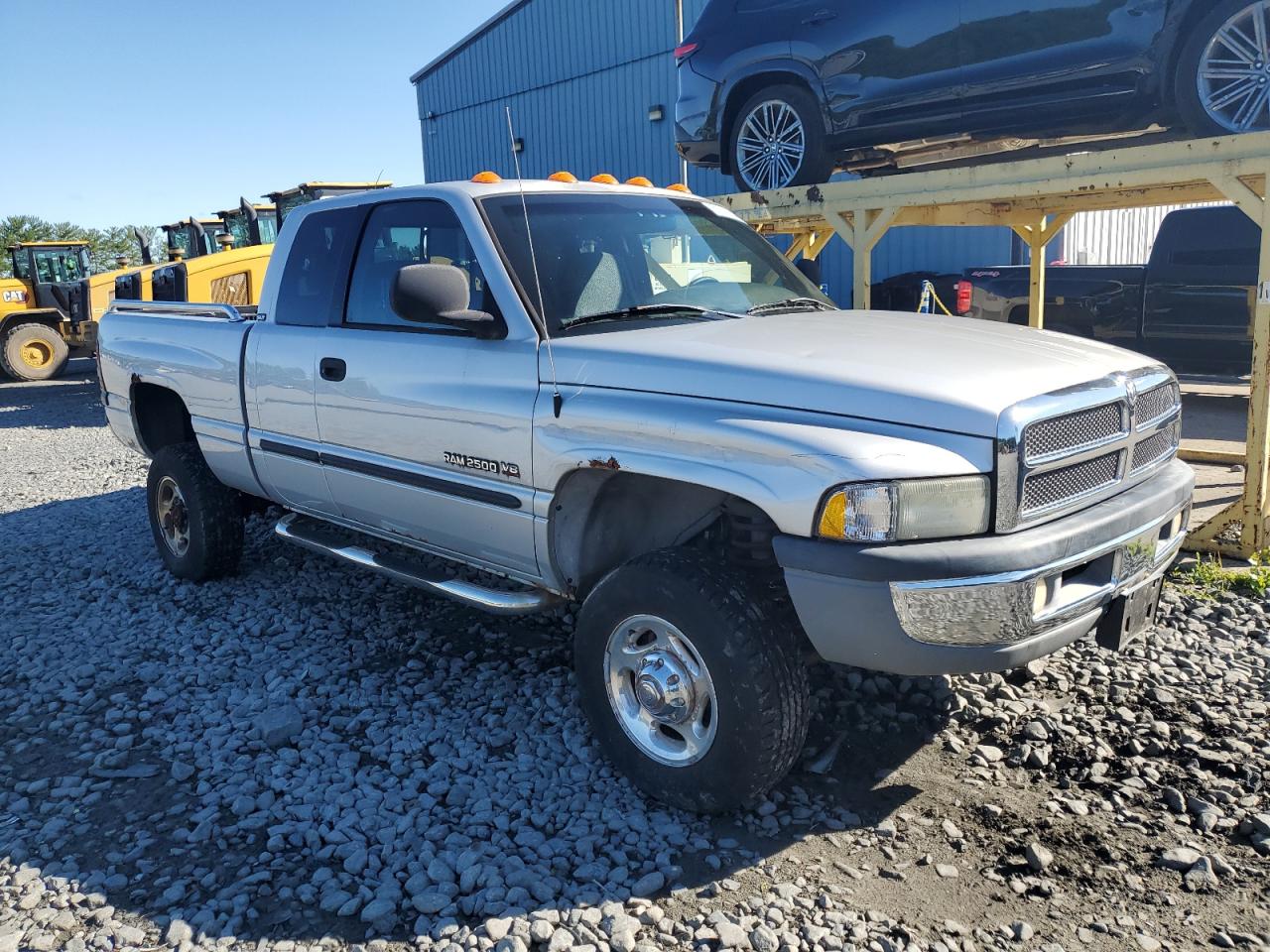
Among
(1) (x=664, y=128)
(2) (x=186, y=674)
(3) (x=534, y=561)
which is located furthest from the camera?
(1) (x=664, y=128)

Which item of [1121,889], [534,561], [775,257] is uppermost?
[775,257]

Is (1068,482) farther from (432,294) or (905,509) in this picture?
(432,294)

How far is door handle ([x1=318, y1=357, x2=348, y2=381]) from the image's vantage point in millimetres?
4176

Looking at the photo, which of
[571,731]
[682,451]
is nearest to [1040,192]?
[682,451]

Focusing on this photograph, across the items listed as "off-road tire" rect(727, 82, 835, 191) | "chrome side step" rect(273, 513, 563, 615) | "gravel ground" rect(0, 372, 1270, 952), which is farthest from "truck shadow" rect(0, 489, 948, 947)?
"off-road tire" rect(727, 82, 835, 191)

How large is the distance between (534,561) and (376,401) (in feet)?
3.35

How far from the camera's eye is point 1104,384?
3.03 m

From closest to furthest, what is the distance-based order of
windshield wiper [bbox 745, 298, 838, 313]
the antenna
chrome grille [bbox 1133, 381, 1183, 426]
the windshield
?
chrome grille [bbox 1133, 381, 1183, 426]
the antenna
the windshield
windshield wiper [bbox 745, 298, 838, 313]

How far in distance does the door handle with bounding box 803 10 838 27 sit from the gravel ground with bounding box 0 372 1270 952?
4.19 metres

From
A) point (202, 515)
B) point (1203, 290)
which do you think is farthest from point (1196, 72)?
point (1203, 290)

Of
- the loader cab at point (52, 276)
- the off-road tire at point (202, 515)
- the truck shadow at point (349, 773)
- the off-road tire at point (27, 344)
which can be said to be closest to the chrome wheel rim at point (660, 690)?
the truck shadow at point (349, 773)

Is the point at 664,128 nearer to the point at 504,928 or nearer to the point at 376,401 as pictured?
the point at 376,401

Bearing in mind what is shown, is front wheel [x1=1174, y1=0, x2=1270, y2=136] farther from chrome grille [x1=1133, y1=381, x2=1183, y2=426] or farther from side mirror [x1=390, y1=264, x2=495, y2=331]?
side mirror [x1=390, y1=264, x2=495, y2=331]

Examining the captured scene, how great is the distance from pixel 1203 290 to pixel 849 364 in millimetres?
9579
